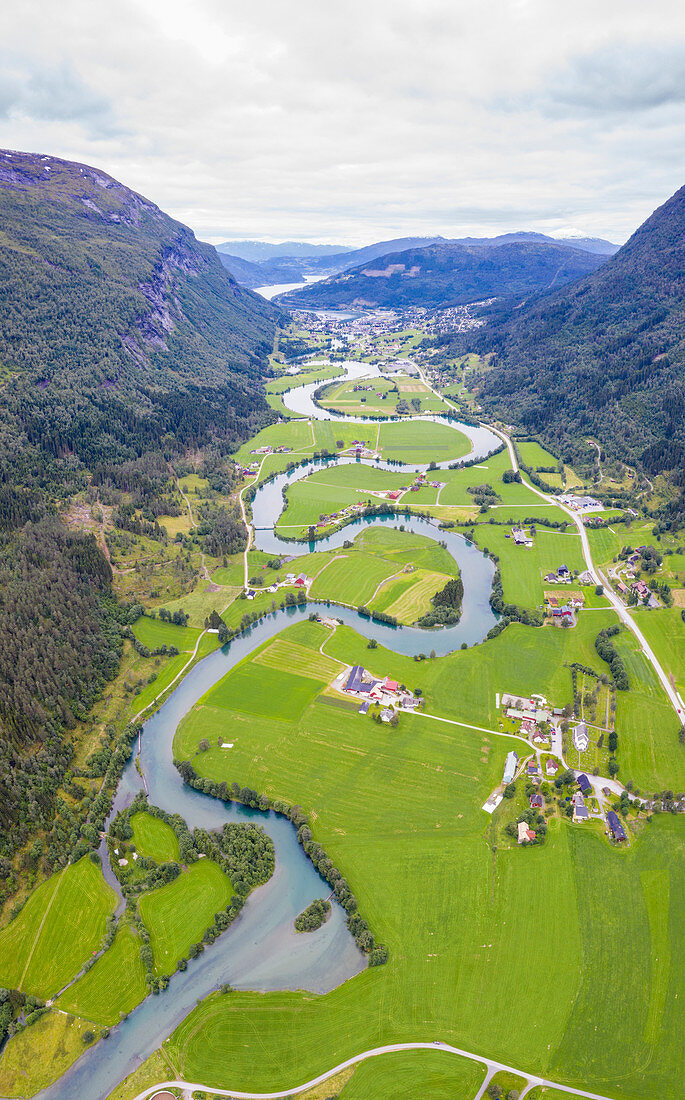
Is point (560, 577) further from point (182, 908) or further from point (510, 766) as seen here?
point (182, 908)

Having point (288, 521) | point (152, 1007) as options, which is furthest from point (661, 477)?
point (152, 1007)

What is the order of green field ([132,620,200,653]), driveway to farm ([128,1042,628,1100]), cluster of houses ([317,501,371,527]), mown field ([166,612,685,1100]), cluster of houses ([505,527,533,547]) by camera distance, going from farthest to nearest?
cluster of houses ([317,501,371,527]), cluster of houses ([505,527,533,547]), green field ([132,620,200,653]), mown field ([166,612,685,1100]), driveway to farm ([128,1042,628,1100])

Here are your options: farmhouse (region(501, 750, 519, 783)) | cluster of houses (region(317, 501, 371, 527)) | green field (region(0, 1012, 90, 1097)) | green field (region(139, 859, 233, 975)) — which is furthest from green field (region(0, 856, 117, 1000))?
cluster of houses (region(317, 501, 371, 527))

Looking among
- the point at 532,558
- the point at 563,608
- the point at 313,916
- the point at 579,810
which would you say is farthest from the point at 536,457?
the point at 313,916

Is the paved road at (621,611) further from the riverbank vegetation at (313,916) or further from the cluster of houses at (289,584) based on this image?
the cluster of houses at (289,584)

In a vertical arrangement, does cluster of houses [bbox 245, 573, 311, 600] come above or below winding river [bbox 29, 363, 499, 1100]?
above

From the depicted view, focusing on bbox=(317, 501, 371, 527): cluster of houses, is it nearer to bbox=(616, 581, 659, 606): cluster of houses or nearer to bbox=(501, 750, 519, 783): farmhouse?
bbox=(616, 581, 659, 606): cluster of houses
